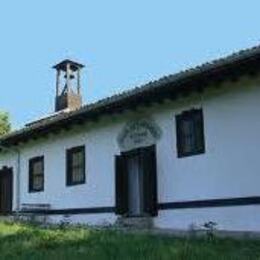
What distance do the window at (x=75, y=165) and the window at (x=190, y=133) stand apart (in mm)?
4648

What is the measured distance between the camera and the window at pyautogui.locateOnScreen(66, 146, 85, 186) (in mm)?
21578

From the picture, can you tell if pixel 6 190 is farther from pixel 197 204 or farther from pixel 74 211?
pixel 197 204

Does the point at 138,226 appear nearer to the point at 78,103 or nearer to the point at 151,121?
the point at 151,121

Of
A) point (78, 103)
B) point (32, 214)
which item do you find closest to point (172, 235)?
point (32, 214)

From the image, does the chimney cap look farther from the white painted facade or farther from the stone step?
the stone step

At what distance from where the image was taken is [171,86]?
17.0 metres

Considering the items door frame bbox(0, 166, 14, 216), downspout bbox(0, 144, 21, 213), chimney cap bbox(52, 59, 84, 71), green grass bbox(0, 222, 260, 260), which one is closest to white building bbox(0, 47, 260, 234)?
downspout bbox(0, 144, 21, 213)

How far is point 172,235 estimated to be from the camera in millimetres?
14992

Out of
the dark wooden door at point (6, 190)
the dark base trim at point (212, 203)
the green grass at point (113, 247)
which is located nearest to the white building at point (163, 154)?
the dark base trim at point (212, 203)

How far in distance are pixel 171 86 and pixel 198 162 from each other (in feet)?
6.31

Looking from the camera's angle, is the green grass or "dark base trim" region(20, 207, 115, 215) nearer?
the green grass

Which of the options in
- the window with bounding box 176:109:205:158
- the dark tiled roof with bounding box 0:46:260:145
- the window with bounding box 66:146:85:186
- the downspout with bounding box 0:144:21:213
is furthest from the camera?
the downspout with bounding box 0:144:21:213

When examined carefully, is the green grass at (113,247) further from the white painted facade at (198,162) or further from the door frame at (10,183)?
the door frame at (10,183)

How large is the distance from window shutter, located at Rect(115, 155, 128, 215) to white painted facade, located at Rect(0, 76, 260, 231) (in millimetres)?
410
